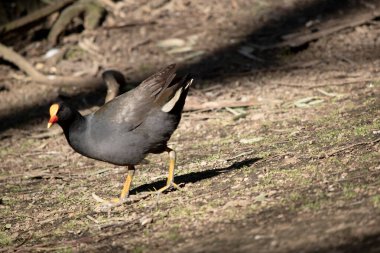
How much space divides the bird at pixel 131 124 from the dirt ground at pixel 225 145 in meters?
0.43

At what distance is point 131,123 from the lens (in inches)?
252

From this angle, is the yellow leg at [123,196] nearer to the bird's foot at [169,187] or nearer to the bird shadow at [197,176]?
the bird shadow at [197,176]

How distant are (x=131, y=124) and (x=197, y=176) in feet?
3.04

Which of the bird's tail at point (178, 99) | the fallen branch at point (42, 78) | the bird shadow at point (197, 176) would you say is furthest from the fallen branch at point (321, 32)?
the bird's tail at point (178, 99)

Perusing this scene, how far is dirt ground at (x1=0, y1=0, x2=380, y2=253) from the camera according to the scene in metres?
5.07

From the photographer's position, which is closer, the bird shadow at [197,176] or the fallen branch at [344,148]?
the fallen branch at [344,148]

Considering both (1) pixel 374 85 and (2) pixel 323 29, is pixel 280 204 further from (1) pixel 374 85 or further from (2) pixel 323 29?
(2) pixel 323 29

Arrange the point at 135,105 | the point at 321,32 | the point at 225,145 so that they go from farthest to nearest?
1. the point at 321,32
2. the point at 225,145
3. the point at 135,105

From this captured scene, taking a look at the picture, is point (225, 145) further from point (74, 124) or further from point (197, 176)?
point (74, 124)

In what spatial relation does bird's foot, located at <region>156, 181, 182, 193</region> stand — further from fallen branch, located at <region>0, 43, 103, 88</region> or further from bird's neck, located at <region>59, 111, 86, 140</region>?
fallen branch, located at <region>0, 43, 103, 88</region>

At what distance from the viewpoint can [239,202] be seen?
558 centimetres

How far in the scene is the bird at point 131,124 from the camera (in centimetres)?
637

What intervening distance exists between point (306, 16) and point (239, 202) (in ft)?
22.7

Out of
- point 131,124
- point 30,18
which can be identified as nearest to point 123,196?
point 131,124
